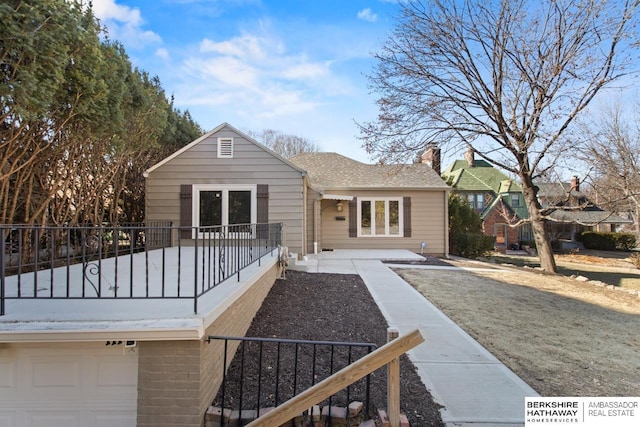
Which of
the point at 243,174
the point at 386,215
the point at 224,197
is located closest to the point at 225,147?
the point at 243,174

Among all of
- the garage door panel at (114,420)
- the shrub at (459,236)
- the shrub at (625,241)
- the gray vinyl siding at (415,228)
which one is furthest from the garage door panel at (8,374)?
the shrub at (625,241)

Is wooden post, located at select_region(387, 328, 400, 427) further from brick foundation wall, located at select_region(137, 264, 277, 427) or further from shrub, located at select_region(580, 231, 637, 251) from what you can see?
shrub, located at select_region(580, 231, 637, 251)

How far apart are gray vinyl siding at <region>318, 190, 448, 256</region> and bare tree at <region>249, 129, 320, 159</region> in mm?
17871

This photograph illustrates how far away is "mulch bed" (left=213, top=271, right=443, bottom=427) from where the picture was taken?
3137 millimetres

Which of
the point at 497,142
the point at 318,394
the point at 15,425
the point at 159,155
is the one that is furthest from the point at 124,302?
the point at 497,142

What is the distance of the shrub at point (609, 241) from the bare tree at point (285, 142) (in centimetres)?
2467

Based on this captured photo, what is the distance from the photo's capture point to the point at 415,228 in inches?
555

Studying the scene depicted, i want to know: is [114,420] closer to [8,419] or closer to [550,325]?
[8,419]

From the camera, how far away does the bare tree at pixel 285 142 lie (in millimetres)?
30950

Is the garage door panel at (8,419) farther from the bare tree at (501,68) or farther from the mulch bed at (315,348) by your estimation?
the bare tree at (501,68)

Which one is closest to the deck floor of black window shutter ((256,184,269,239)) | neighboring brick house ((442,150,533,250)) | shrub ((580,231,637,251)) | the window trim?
black window shutter ((256,184,269,239))

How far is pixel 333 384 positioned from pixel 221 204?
876cm

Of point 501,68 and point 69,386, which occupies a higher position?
point 501,68

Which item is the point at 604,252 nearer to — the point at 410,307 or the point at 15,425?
the point at 410,307
